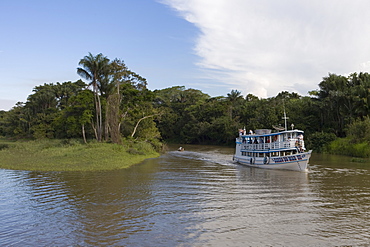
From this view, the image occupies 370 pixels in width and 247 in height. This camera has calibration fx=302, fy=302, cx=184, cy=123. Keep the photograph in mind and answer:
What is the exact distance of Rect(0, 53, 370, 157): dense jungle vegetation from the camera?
133ft

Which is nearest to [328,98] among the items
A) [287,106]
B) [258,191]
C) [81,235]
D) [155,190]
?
[287,106]

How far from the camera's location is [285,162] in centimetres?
2645

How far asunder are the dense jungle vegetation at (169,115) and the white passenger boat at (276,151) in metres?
15.9

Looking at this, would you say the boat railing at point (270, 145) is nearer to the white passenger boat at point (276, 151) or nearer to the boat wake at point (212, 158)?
the white passenger boat at point (276, 151)

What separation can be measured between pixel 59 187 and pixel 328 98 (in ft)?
156

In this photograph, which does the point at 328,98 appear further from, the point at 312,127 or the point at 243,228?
the point at 243,228

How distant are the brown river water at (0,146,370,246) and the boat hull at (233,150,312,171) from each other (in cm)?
483

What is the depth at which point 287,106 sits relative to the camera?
205 ft

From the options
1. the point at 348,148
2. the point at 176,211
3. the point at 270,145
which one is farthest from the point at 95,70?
the point at 348,148

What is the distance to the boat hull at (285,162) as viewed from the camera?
25112 mm

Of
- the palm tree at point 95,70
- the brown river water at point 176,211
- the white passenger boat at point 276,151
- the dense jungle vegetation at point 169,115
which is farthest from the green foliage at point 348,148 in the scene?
the palm tree at point 95,70

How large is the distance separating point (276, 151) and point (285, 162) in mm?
1709

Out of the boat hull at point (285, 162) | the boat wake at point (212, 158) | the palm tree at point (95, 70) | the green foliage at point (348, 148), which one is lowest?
the boat wake at point (212, 158)

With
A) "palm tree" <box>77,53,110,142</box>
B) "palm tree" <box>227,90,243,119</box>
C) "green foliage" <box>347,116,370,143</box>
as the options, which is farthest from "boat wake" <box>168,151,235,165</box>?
"palm tree" <box>227,90,243,119</box>
